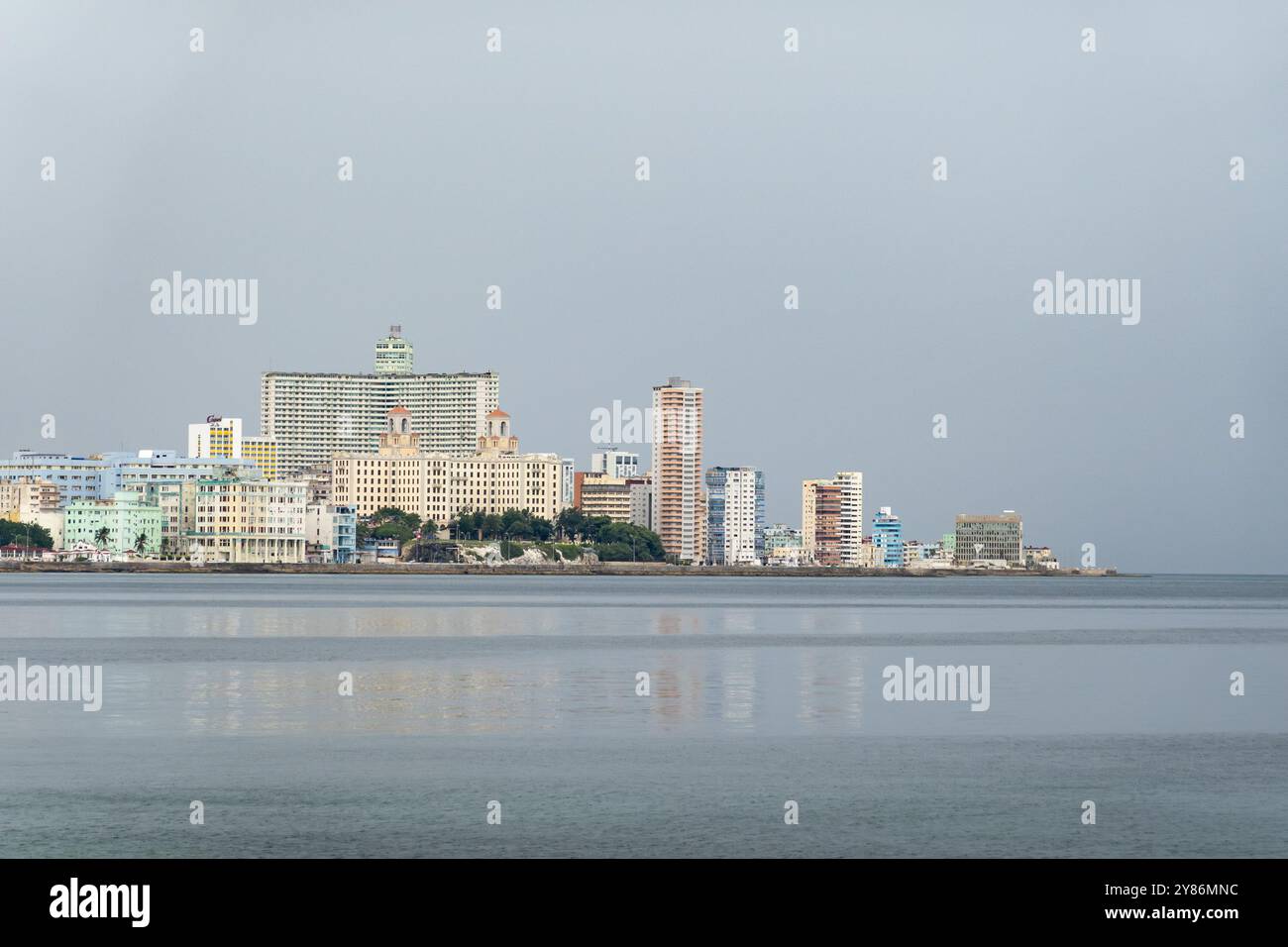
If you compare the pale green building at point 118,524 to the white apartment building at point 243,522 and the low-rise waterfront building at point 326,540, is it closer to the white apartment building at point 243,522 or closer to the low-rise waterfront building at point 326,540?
the white apartment building at point 243,522

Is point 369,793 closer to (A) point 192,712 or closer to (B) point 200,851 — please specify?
(B) point 200,851

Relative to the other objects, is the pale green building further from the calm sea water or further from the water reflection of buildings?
the calm sea water

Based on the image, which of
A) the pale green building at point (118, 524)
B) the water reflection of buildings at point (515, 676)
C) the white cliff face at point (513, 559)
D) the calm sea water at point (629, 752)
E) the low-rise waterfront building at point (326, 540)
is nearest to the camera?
the calm sea water at point (629, 752)

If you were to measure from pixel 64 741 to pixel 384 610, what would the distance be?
52763 mm

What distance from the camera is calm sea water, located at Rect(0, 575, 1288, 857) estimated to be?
19.1 meters

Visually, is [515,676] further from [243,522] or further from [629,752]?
[243,522]

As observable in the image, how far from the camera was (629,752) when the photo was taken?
25375 millimetres

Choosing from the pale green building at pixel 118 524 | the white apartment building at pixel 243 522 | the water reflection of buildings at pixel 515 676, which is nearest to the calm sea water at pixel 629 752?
the water reflection of buildings at pixel 515 676

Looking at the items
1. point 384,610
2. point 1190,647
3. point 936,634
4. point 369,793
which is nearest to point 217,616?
point 384,610

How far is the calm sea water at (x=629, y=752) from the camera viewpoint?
19062mm

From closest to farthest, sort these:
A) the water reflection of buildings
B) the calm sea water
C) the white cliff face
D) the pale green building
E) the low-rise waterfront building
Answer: the calm sea water
the water reflection of buildings
the pale green building
the white cliff face
the low-rise waterfront building

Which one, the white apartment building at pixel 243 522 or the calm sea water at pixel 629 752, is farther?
the white apartment building at pixel 243 522

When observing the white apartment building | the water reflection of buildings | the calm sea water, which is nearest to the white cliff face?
the white apartment building
